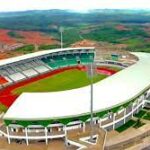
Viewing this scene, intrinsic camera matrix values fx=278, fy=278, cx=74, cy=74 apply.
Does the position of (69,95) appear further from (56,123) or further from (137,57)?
(137,57)

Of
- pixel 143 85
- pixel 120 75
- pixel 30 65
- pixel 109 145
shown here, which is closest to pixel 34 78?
pixel 30 65

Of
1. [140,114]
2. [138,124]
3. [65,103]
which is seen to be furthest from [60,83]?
[138,124]

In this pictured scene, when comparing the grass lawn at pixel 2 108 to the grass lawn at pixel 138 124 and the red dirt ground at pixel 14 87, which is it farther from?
the grass lawn at pixel 138 124

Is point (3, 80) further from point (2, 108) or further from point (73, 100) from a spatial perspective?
point (73, 100)

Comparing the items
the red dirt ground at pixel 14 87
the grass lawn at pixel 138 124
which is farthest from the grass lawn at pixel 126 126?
the red dirt ground at pixel 14 87

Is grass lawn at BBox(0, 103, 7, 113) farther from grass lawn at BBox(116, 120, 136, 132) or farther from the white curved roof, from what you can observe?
grass lawn at BBox(116, 120, 136, 132)
